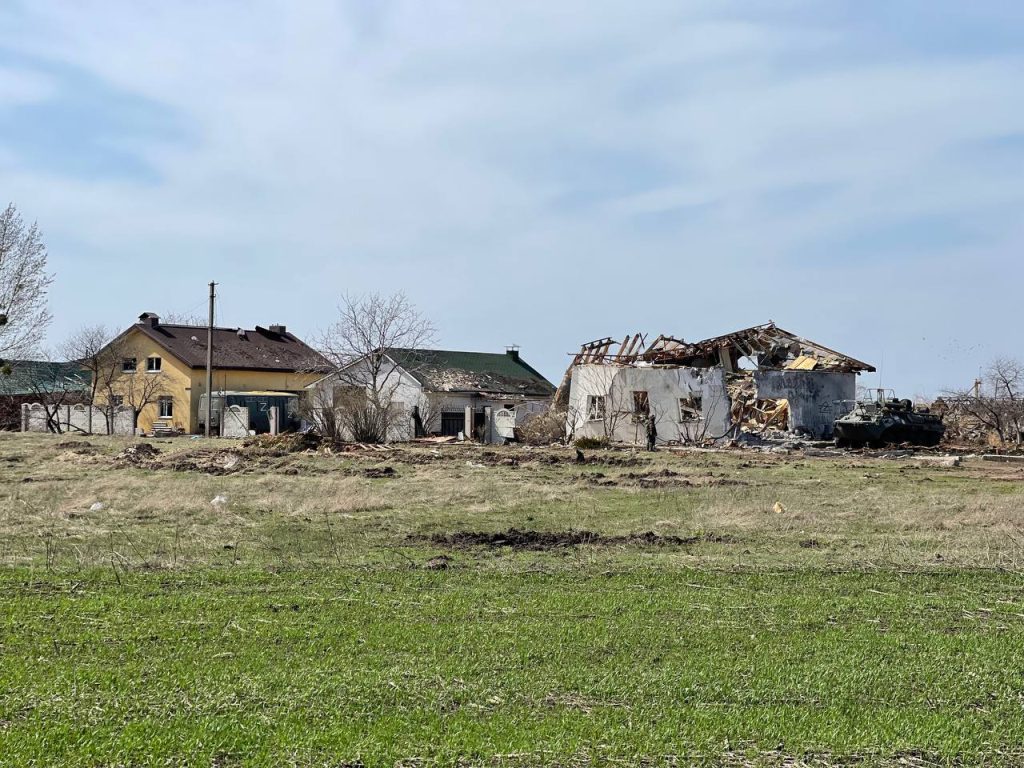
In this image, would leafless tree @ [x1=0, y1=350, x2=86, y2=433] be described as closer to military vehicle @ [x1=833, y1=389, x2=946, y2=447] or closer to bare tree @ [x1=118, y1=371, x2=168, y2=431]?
bare tree @ [x1=118, y1=371, x2=168, y2=431]

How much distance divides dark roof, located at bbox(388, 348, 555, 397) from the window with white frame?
45.0 ft

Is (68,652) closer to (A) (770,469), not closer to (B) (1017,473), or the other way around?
(A) (770,469)

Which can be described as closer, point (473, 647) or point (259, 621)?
point (473, 647)

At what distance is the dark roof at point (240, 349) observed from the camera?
62.8 metres

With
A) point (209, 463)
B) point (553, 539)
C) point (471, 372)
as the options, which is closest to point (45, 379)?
point (471, 372)

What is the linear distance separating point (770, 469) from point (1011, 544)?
15.0m

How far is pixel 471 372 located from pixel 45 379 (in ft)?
96.7

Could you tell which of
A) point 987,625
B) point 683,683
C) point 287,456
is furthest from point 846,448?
point 683,683

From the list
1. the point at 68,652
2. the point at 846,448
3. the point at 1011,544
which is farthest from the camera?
the point at 846,448

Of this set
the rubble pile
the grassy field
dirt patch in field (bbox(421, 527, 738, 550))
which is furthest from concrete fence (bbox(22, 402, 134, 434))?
dirt patch in field (bbox(421, 527, 738, 550))

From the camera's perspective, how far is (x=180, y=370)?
203 feet

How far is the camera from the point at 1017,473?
28.2m

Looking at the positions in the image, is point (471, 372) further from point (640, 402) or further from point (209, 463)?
point (209, 463)

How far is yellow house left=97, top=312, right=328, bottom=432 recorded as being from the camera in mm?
61562
